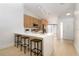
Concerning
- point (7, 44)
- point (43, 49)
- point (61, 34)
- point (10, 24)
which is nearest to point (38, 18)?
point (61, 34)

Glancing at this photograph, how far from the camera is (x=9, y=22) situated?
5137mm

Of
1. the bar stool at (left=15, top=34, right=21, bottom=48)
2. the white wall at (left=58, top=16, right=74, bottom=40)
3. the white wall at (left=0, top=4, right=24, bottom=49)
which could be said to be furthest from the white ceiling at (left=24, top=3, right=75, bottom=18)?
the white wall at (left=58, top=16, right=74, bottom=40)

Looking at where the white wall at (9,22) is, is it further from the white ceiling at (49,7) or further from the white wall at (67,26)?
the white wall at (67,26)

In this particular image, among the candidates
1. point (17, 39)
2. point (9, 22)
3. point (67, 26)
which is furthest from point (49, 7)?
point (67, 26)

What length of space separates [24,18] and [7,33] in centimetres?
156

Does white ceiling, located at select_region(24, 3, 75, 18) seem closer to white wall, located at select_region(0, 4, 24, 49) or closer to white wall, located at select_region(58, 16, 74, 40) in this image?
white wall, located at select_region(0, 4, 24, 49)

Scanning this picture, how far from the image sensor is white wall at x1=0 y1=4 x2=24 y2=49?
482cm

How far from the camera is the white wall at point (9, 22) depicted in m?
4.82

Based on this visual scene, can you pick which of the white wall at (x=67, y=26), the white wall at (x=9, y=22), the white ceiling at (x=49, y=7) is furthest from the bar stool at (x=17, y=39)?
the white wall at (x=67, y=26)

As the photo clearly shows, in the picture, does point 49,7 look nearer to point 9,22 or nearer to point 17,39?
point 9,22

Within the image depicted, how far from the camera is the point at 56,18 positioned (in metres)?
9.27

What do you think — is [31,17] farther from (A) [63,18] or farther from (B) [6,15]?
(A) [63,18]

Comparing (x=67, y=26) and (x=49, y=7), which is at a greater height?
(x=49, y=7)

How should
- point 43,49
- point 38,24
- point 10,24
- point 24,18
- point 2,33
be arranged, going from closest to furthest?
point 43,49 < point 2,33 < point 10,24 < point 24,18 < point 38,24
